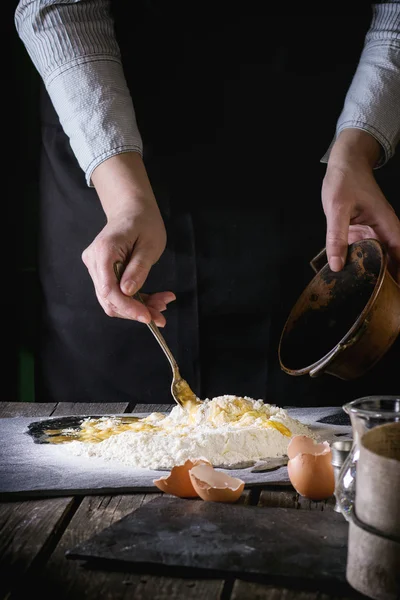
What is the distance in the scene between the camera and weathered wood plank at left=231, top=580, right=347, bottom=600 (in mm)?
923

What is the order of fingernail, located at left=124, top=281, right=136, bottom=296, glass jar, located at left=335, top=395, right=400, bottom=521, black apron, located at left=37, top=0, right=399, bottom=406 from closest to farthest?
glass jar, located at left=335, top=395, right=400, bottom=521, fingernail, located at left=124, top=281, right=136, bottom=296, black apron, located at left=37, top=0, right=399, bottom=406

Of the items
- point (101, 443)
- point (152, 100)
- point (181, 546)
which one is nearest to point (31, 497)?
point (101, 443)

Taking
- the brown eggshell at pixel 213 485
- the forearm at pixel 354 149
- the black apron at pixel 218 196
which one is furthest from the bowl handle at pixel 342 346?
the black apron at pixel 218 196

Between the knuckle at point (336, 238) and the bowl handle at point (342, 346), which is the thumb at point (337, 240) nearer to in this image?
the knuckle at point (336, 238)

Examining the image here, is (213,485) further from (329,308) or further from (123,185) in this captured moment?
(123,185)

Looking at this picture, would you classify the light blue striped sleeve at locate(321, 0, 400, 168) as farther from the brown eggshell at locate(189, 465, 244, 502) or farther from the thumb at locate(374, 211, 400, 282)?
the brown eggshell at locate(189, 465, 244, 502)

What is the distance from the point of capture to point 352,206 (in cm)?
189

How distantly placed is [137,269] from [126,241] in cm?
8

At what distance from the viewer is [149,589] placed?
0.95m

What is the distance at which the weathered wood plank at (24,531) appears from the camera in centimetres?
102

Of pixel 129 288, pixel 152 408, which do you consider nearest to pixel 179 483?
pixel 129 288

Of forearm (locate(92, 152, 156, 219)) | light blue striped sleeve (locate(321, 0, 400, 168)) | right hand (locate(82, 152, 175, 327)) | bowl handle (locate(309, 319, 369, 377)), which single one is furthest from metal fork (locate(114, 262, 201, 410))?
light blue striped sleeve (locate(321, 0, 400, 168))

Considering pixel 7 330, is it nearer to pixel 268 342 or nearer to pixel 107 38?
pixel 268 342

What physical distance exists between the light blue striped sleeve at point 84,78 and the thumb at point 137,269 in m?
0.30
